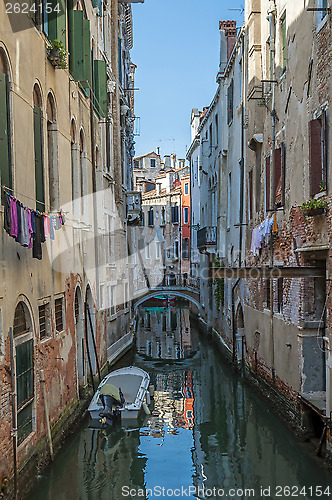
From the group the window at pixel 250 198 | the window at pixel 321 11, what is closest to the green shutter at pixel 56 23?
the window at pixel 321 11

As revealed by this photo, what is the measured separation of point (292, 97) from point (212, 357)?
11.4m

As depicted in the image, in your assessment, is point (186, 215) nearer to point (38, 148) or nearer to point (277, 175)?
point (277, 175)

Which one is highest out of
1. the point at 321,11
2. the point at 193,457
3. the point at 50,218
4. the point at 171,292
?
the point at 321,11

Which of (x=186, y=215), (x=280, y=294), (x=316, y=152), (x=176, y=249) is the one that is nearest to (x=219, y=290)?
(x=280, y=294)

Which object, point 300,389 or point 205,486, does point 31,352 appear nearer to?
point 205,486

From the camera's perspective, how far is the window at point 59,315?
9.78 metres

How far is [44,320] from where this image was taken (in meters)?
8.94

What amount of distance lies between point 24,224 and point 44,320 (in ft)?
8.21

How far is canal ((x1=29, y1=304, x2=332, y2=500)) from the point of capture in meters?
7.87

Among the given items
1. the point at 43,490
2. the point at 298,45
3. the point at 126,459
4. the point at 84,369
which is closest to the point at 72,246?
the point at 84,369

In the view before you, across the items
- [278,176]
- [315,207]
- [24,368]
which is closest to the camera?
[24,368]

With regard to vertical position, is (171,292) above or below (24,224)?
below

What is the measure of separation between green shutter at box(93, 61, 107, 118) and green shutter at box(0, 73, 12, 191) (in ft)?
25.3

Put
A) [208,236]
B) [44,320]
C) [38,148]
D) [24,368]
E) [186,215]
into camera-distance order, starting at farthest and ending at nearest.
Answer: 1. [186,215]
2. [208,236]
3. [44,320]
4. [38,148]
5. [24,368]
